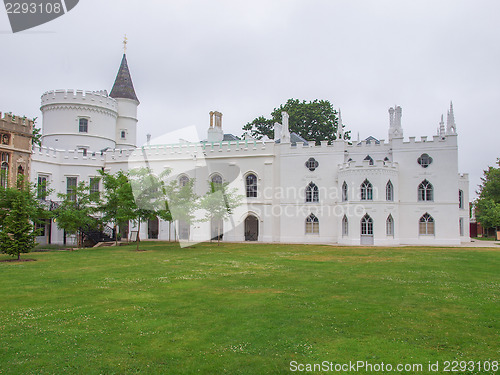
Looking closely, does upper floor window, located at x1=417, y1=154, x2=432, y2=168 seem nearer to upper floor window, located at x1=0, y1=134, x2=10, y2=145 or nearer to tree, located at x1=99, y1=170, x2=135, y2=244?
tree, located at x1=99, y1=170, x2=135, y2=244

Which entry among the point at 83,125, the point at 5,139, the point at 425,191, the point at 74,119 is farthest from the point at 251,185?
the point at 5,139

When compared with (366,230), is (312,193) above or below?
above

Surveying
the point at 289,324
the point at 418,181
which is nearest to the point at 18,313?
the point at 289,324

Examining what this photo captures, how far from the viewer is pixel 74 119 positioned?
4003 cm

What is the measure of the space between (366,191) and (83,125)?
27.5 meters

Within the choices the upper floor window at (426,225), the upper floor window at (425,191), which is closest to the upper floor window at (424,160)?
the upper floor window at (425,191)

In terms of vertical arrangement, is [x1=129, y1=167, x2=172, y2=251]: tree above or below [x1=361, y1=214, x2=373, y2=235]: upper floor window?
above

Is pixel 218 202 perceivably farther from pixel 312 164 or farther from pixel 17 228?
pixel 17 228

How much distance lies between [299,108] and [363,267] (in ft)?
133

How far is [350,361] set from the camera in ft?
22.2

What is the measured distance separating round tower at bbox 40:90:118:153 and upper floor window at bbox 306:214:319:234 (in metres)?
22.2
